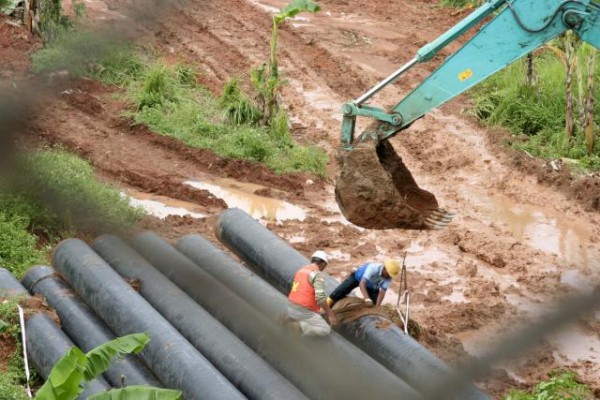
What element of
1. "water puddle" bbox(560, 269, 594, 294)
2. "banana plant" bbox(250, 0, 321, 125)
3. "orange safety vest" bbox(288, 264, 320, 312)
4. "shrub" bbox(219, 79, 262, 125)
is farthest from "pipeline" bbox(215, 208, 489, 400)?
"shrub" bbox(219, 79, 262, 125)

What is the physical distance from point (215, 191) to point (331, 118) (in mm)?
3948

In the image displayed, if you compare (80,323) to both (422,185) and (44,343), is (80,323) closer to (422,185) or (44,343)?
(44,343)

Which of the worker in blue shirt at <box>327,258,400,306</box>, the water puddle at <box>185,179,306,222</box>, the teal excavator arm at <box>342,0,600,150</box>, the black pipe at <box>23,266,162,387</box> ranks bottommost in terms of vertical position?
the water puddle at <box>185,179,306,222</box>

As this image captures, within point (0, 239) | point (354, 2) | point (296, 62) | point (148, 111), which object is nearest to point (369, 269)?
point (0, 239)

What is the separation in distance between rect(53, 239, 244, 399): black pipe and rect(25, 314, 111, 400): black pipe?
0.50 m

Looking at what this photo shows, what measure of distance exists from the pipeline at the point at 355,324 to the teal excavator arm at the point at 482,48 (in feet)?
6.17

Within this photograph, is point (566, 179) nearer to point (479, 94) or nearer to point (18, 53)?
point (479, 94)

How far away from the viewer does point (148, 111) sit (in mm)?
17156

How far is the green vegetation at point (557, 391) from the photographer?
9.36m

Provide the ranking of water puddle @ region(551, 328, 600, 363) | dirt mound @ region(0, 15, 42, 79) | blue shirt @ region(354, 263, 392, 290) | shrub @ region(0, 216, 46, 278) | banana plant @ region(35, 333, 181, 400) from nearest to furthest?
banana plant @ region(35, 333, 181, 400), blue shirt @ region(354, 263, 392, 290), water puddle @ region(551, 328, 600, 363), shrub @ region(0, 216, 46, 278), dirt mound @ region(0, 15, 42, 79)

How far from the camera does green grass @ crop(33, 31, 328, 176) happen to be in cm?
1603

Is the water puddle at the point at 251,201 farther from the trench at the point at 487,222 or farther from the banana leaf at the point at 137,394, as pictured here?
the banana leaf at the point at 137,394

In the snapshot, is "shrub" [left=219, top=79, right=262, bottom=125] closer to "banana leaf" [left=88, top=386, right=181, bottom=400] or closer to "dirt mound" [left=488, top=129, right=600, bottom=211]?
"dirt mound" [left=488, top=129, right=600, bottom=211]

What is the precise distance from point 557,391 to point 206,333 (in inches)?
139
